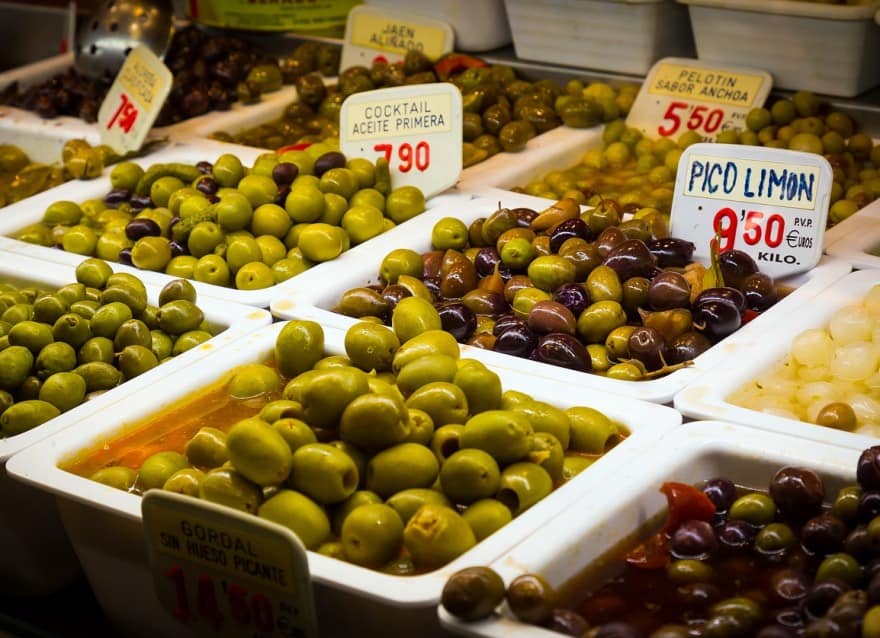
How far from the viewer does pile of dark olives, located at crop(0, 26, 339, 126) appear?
11.8 ft

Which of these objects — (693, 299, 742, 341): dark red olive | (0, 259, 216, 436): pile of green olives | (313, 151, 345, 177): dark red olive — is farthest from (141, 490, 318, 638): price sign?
(313, 151, 345, 177): dark red olive

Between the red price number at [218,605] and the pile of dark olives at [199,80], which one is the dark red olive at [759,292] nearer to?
the red price number at [218,605]

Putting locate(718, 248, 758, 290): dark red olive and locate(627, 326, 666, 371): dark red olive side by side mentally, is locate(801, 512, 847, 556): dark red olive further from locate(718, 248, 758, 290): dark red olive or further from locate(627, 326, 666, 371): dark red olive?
locate(718, 248, 758, 290): dark red olive

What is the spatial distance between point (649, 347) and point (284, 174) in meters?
1.03

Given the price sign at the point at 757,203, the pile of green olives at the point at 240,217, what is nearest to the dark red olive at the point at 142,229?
the pile of green olives at the point at 240,217

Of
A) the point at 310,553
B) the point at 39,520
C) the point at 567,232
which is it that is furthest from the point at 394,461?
the point at 567,232

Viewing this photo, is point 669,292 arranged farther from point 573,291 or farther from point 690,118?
point 690,118

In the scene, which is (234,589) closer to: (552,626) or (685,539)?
(552,626)

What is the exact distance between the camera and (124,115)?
10.8 ft

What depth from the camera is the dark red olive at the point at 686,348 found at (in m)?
2.10

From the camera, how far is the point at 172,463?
71.9 inches

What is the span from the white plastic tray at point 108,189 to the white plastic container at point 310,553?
0.23m

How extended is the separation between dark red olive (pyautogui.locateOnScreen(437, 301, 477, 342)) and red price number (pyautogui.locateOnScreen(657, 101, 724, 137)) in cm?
120

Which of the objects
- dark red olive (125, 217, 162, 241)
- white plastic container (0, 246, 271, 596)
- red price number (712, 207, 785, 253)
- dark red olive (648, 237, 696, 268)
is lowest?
white plastic container (0, 246, 271, 596)
